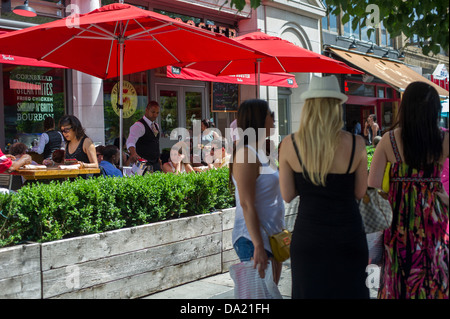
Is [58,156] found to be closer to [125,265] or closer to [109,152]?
[109,152]

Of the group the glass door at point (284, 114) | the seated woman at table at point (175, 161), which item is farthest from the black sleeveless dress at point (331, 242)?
the glass door at point (284, 114)

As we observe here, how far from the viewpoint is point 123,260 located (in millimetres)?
4930

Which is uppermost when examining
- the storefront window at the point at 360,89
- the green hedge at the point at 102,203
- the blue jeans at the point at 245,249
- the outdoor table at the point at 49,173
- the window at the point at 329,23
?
the window at the point at 329,23

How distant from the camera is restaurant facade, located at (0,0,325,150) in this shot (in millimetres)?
9859

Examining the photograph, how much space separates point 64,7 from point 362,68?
10410 millimetres

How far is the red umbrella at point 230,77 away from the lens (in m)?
10.9

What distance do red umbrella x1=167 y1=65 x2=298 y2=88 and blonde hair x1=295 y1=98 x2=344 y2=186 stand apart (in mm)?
7840

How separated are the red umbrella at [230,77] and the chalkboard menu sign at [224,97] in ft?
5.91

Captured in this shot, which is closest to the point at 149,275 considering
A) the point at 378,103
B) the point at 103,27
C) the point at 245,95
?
the point at 103,27

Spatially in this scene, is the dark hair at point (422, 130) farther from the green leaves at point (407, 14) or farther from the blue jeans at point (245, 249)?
the green leaves at point (407, 14)

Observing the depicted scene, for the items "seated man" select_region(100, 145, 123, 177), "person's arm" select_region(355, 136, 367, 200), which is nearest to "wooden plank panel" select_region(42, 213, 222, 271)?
"seated man" select_region(100, 145, 123, 177)

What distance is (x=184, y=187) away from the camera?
5.77 meters

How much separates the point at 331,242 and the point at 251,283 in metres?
0.64

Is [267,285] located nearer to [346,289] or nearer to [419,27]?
[346,289]
